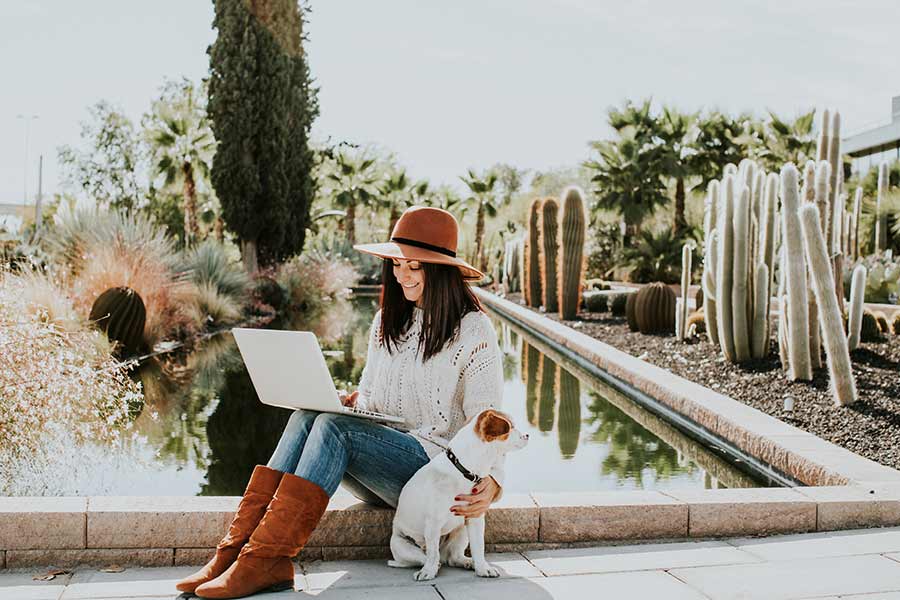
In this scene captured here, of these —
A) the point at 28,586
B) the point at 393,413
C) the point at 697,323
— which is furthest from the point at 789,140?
the point at 28,586

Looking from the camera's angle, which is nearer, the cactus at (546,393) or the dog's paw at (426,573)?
the dog's paw at (426,573)

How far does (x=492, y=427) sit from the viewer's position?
2.69 meters

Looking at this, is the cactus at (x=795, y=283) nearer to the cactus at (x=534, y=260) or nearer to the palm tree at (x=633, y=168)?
the cactus at (x=534, y=260)

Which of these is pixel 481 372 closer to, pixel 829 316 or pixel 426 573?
pixel 426 573

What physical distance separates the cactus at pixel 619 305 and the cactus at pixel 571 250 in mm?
783

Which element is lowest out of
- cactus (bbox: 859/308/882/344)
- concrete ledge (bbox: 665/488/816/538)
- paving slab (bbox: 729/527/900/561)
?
→ paving slab (bbox: 729/527/900/561)

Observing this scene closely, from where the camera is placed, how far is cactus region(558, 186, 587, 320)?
1692 cm

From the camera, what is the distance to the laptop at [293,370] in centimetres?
286

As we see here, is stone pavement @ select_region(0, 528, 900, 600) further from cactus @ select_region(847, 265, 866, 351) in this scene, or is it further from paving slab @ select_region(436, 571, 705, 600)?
cactus @ select_region(847, 265, 866, 351)

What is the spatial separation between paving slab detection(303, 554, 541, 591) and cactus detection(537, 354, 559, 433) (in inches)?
142

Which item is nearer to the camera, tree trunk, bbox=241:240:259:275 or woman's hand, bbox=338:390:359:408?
woman's hand, bbox=338:390:359:408

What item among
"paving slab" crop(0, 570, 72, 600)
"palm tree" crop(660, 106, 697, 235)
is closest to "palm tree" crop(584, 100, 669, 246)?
"palm tree" crop(660, 106, 697, 235)

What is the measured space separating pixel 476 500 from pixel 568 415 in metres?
4.73

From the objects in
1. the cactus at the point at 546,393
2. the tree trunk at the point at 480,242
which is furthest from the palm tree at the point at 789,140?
the cactus at the point at 546,393
